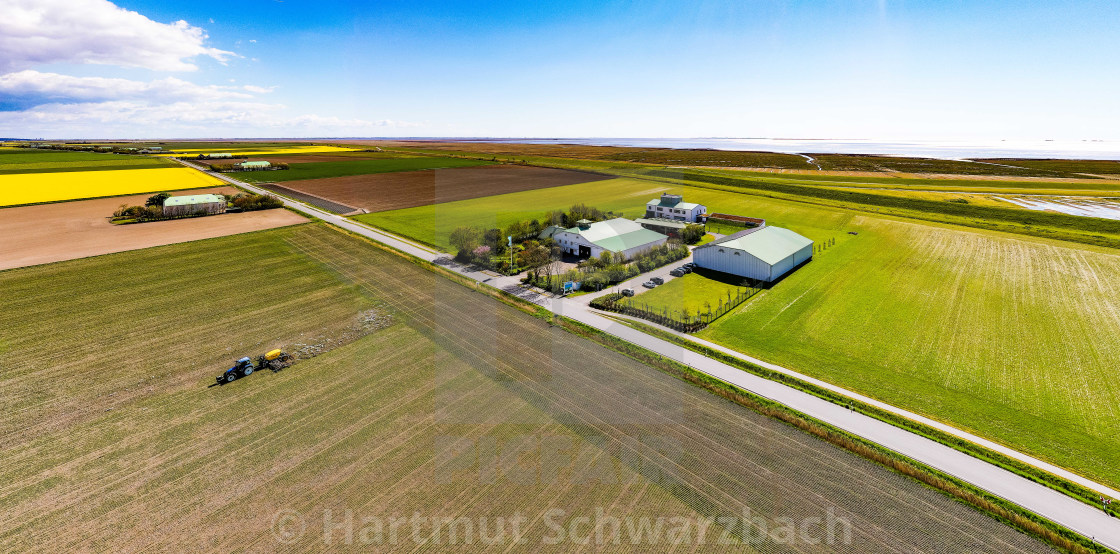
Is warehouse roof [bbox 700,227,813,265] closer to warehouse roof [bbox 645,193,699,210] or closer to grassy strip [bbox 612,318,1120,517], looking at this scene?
grassy strip [bbox 612,318,1120,517]

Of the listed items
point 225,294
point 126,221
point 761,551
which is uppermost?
point 126,221

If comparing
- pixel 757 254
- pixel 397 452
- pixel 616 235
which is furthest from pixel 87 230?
pixel 757 254

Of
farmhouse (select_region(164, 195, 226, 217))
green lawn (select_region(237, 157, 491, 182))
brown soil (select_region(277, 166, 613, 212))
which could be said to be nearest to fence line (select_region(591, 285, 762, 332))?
brown soil (select_region(277, 166, 613, 212))

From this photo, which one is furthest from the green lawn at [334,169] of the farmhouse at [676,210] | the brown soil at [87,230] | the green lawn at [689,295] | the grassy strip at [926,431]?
the grassy strip at [926,431]

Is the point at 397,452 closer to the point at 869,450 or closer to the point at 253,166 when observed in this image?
the point at 869,450

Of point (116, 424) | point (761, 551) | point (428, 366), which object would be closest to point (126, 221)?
point (116, 424)

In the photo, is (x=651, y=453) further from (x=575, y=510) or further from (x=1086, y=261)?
(x=1086, y=261)
